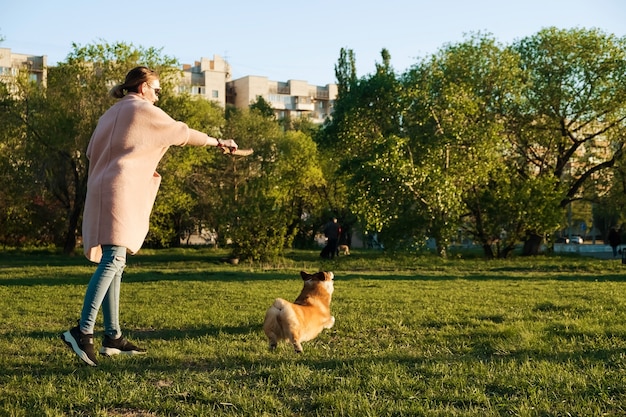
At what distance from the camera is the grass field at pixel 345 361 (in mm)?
3881

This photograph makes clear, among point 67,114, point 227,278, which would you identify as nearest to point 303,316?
point 227,278

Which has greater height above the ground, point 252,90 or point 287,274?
point 252,90

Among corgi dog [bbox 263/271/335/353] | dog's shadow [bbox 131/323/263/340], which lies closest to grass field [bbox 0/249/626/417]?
dog's shadow [bbox 131/323/263/340]

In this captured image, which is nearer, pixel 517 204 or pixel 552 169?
pixel 517 204

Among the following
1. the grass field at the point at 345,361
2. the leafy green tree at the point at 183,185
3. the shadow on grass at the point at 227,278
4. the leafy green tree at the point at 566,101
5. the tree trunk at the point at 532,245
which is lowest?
the shadow on grass at the point at 227,278

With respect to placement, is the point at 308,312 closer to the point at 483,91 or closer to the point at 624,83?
the point at 483,91

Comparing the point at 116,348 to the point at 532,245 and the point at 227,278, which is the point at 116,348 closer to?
the point at 227,278

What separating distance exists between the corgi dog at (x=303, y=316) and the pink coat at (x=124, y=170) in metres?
1.39

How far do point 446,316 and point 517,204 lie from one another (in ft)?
65.0

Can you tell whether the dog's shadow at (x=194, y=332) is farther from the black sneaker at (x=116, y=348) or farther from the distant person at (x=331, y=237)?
the distant person at (x=331, y=237)

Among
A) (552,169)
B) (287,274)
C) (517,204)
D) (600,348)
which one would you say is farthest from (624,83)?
(600,348)

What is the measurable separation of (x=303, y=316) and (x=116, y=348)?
5.43ft

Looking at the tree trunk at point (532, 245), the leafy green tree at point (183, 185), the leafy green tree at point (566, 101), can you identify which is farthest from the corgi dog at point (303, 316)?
the tree trunk at point (532, 245)

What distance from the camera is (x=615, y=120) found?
29828mm
